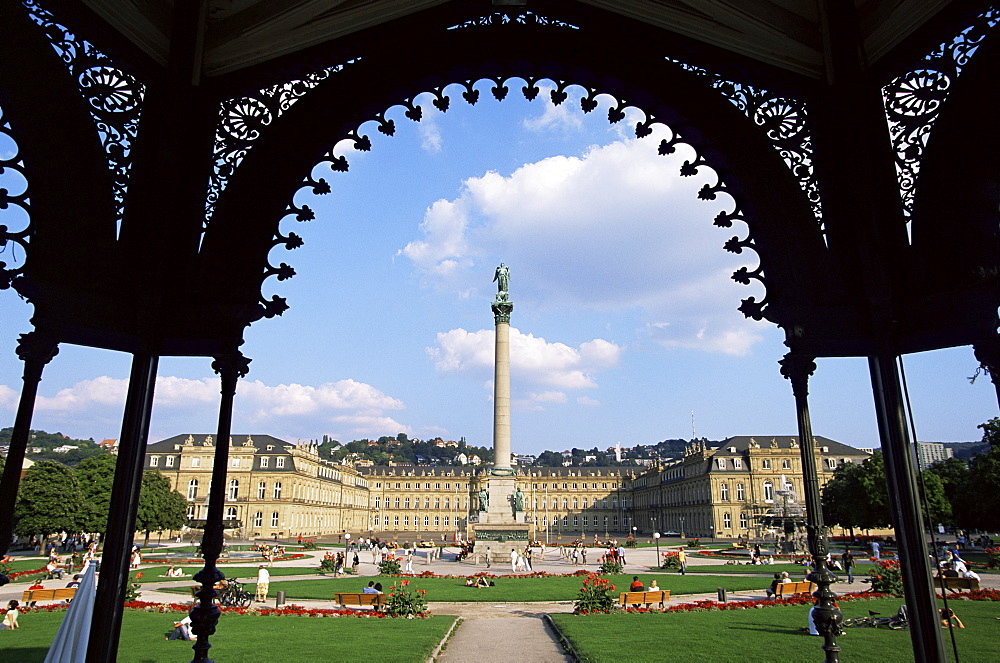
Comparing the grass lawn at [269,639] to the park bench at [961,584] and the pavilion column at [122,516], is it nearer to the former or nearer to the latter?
the pavilion column at [122,516]

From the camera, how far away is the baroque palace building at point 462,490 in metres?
89.6

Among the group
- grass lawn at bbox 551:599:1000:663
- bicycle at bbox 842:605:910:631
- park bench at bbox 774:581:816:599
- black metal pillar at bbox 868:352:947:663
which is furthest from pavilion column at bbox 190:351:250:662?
park bench at bbox 774:581:816:599

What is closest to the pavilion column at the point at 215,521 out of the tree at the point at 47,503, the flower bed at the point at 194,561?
the flower bed at the point at 194,561

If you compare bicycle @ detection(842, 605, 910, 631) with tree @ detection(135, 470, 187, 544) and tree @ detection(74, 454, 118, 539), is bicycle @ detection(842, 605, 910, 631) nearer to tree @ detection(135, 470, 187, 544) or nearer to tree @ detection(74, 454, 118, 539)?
tree @ detection(74, 454, 118, 539)

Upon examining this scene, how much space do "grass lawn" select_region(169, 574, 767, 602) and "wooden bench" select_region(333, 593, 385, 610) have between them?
3545 mm

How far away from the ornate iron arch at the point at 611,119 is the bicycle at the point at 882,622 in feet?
42.2

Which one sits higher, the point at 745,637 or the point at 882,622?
the point at 882,622

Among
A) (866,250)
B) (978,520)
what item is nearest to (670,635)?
(866,250)

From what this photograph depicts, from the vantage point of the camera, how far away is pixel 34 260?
5430mm

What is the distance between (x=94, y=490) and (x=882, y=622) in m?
59.6

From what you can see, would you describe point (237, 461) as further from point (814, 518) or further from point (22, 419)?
point (814, 518)

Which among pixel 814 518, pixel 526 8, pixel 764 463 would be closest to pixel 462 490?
pixel 764 463

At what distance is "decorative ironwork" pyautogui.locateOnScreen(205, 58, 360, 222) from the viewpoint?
649 centimetres

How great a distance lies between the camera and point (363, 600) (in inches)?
777
